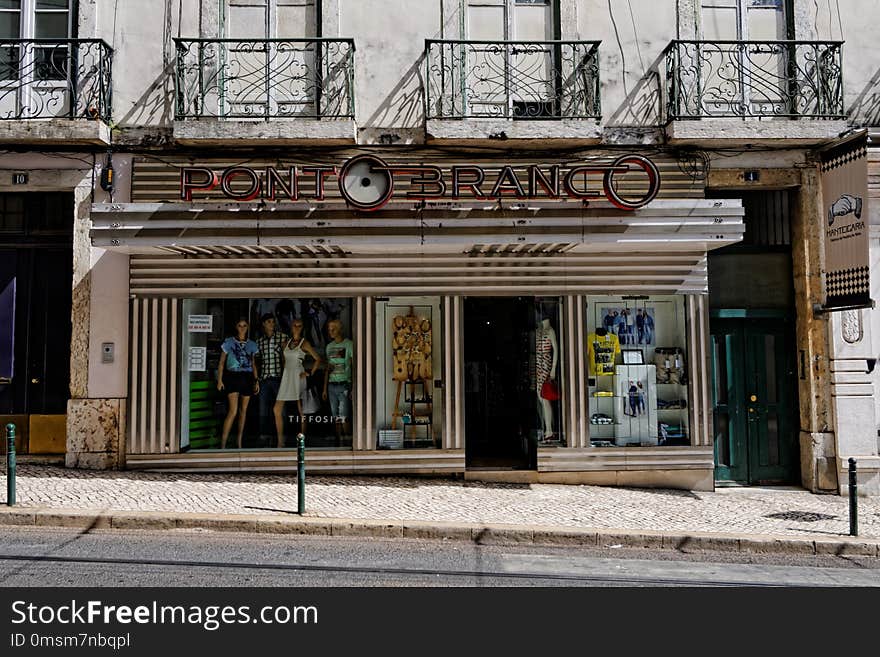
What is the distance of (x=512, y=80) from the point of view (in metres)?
10.4

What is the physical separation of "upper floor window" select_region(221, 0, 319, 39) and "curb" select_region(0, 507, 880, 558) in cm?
672

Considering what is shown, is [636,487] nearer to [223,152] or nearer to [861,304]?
[861,304]

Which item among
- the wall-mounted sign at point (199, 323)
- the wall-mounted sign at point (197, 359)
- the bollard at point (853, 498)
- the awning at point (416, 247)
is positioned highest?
the awning at point (416, 247)

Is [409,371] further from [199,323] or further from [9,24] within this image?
[9,24]

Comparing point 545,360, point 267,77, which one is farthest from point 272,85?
point 545,360

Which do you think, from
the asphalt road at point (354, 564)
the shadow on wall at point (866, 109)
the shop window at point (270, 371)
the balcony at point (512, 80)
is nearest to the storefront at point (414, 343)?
the shop window at point (270, 371)

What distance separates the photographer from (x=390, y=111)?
10391 millimetres

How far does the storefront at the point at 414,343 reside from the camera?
10.1 meters

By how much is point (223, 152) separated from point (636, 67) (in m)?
5.89

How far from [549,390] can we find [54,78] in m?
8.17

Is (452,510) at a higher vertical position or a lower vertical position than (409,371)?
lower

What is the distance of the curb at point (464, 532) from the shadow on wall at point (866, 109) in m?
6.00

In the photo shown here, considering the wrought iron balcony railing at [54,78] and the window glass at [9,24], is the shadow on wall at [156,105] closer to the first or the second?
the wrought iron balcony railing at [54,78]

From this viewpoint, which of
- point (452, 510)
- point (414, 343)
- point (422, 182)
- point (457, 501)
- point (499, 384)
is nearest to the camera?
point (452, 510)
